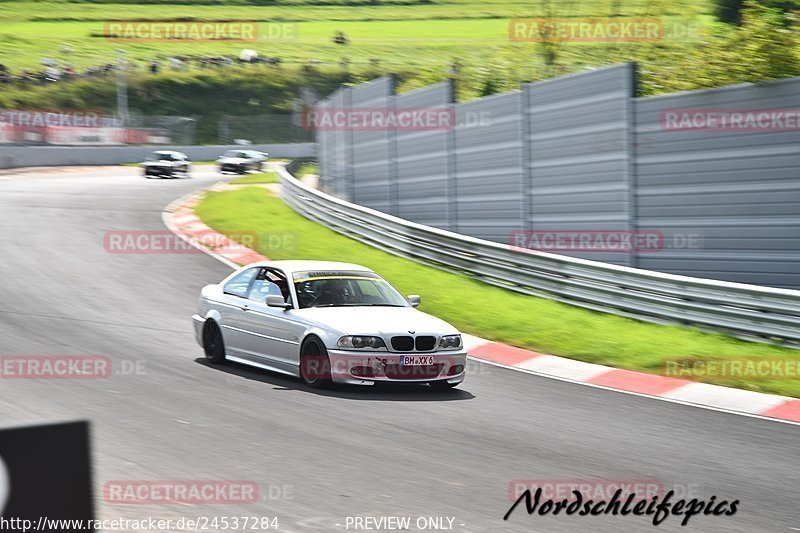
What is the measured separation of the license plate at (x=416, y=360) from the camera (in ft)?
35.2

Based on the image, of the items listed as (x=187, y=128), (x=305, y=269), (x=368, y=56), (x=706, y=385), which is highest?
(x=368, y=56)

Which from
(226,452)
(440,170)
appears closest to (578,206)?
(440,170)

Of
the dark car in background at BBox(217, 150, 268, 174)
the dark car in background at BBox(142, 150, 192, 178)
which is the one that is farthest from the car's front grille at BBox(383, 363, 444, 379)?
the dark car in background at BBox(217, 150, 268, 174)

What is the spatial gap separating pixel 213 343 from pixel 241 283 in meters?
0.76

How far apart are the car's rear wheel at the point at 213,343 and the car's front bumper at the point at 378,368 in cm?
217

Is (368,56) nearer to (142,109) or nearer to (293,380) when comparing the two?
(142,109)

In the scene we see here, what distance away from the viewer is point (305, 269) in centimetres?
1221

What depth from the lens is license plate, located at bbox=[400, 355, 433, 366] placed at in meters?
10.7

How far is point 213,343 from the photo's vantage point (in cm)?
1258

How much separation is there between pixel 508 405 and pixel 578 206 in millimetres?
8527
